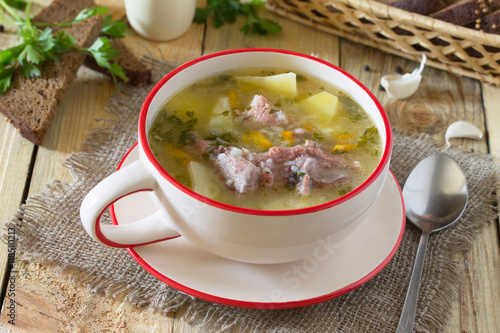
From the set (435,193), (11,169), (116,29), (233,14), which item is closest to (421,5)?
(233,14)

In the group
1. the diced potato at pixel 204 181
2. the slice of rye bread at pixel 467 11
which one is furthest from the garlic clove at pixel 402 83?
the diced potato at pixel 204 181

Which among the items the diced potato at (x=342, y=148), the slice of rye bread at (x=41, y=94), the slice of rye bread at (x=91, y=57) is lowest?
the slice of rye bread at (x=41, y=94)

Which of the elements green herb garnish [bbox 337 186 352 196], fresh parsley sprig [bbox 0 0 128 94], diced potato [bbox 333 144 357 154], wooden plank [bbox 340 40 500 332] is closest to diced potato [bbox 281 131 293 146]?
diced potato [bbox 333 144 357 154]

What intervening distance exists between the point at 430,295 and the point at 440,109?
118cm

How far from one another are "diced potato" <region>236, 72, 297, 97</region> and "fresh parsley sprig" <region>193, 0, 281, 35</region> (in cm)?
111

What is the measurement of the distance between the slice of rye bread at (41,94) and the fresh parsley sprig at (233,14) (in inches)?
27.0

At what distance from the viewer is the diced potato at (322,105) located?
188 cm

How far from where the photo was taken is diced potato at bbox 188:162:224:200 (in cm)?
157

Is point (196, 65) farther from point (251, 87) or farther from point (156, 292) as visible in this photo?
point (156, 292)

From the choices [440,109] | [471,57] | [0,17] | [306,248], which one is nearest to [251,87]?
[306,248]

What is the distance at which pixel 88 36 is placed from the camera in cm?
265

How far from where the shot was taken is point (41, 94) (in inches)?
96.3

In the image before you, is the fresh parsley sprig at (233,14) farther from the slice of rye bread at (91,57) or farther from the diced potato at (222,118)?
the diced potato at (222,118)

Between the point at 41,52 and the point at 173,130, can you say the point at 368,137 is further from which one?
the point at 41,52
